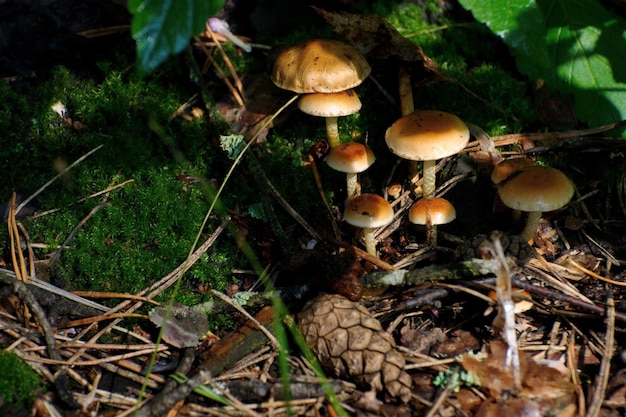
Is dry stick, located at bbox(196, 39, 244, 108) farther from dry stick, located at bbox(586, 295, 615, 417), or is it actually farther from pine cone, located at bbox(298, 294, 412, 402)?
dry stick, located at bbox(586, 295, 615, 417)

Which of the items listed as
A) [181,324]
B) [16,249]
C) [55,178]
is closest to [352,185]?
[181,324]

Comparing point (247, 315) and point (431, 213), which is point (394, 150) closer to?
A: point (431, 213)

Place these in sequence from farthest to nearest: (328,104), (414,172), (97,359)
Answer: (414,172)
(328,104)
(97,359)

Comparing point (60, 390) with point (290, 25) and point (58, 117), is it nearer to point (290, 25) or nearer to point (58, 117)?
point (58, 117)

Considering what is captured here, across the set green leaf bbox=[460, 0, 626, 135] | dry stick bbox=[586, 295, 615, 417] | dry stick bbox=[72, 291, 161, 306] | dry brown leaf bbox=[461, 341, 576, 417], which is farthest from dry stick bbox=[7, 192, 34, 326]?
green leaf bbox=[460, 0, 626, 135]

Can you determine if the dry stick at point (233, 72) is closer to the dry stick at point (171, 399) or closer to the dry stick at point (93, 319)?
the dry stick at point (93, 319)

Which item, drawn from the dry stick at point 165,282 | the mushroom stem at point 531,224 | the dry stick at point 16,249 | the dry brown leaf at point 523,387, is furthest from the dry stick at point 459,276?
the dry stick at point 16,249

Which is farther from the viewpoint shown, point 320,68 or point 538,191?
point 320,68

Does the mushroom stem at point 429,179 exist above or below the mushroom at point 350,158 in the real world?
below
